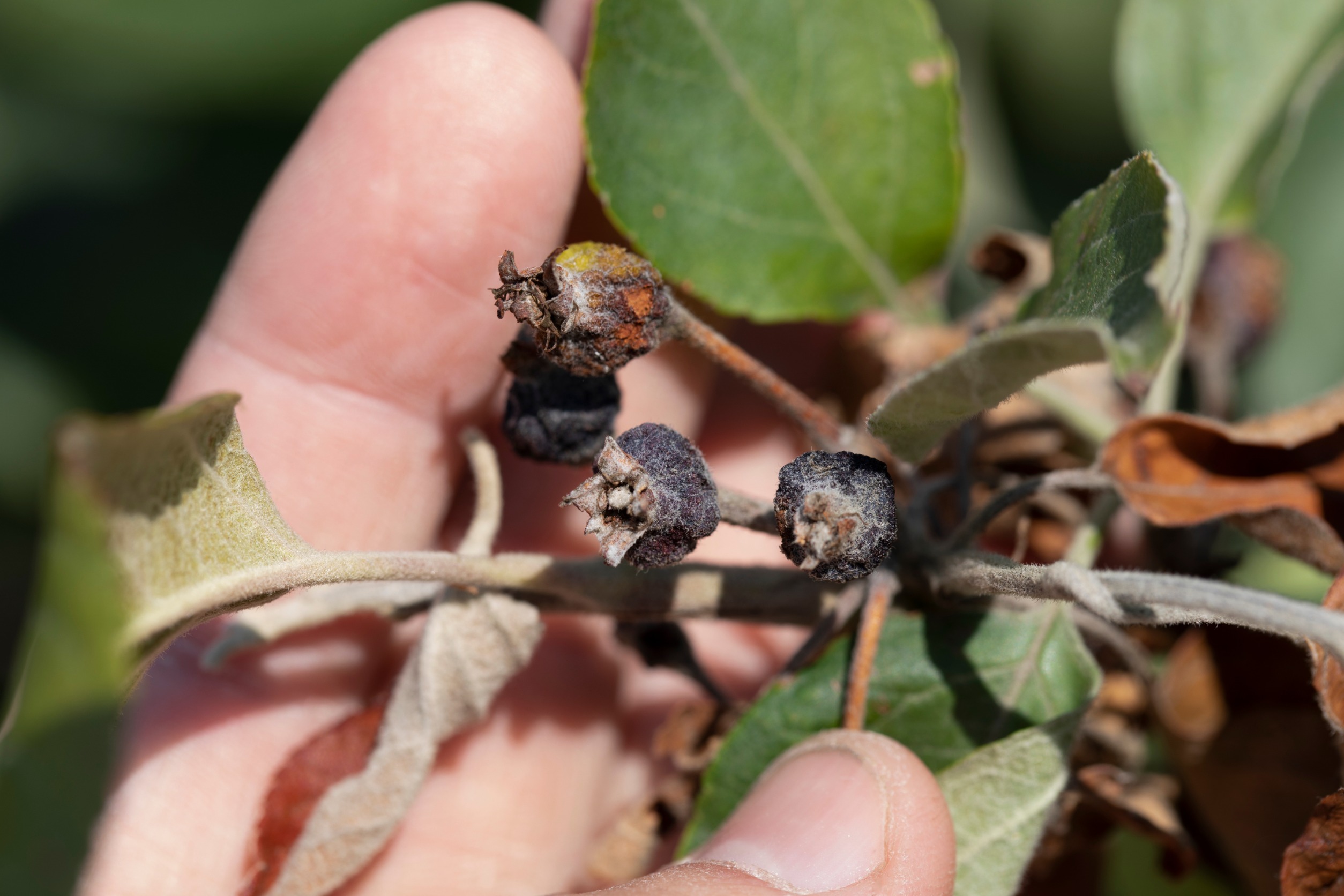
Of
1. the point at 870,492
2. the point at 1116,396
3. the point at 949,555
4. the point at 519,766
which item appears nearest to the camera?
the point at 870,492

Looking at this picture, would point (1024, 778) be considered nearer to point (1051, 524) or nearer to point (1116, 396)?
point (1051, 524)

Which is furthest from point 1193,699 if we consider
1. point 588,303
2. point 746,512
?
point 588,303

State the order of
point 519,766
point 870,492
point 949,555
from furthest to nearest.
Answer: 1. point 519,766
2. point 949,555
3. point 870,492

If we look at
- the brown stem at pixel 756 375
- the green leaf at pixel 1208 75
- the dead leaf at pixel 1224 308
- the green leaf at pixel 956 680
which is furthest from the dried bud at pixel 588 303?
the dead leaf at pixel 1224 308

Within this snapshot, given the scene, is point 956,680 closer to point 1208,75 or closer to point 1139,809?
point 1139,809

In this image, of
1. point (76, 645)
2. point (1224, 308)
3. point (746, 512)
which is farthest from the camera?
point (1224, 308)

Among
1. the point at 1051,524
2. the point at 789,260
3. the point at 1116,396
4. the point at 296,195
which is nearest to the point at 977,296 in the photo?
the point at 1116,396
